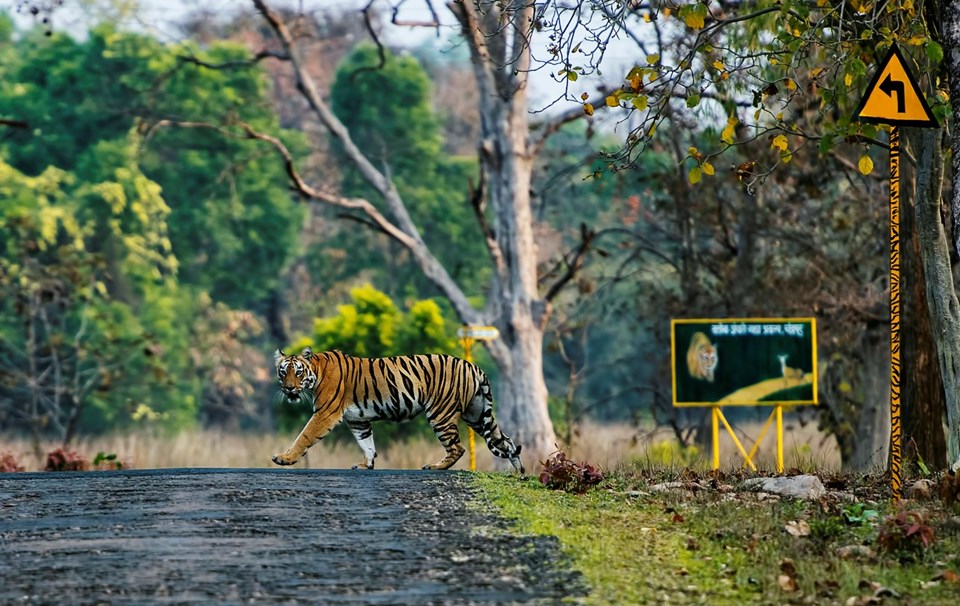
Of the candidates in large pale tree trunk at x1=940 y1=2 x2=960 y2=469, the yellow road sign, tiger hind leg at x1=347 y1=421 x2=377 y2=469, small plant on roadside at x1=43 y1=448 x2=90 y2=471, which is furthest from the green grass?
small plant on roadside at x1=43 y1=448 x2=90 y2=471

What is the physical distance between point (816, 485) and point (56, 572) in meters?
6.01

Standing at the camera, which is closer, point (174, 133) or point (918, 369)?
point (918, 369)

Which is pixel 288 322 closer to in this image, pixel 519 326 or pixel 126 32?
pixel 126 32

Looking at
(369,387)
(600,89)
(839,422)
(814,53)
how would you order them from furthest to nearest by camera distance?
(839,422), (600,89), (814,53), (369,387)

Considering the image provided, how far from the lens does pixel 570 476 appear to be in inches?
559

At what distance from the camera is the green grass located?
9773 mm

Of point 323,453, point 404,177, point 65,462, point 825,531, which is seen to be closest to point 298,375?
point 65,462

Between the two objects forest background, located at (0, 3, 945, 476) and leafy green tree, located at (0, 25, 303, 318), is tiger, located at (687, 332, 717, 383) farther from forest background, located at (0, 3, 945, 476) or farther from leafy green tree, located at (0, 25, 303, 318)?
leafy green tree, located at (0, 25, 303, 318)

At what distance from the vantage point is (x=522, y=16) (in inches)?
1065

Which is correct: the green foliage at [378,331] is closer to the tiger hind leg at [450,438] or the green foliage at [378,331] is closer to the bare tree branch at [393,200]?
the bare tree branch at [393,200]

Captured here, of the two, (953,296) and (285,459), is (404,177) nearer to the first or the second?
(285,459)

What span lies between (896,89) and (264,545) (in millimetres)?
5282

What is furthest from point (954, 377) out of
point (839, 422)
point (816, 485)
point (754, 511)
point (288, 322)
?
point (288, 322)

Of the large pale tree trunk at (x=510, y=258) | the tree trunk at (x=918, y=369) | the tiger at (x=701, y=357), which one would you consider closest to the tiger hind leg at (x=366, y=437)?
the tiger at (x=701, y=357)
